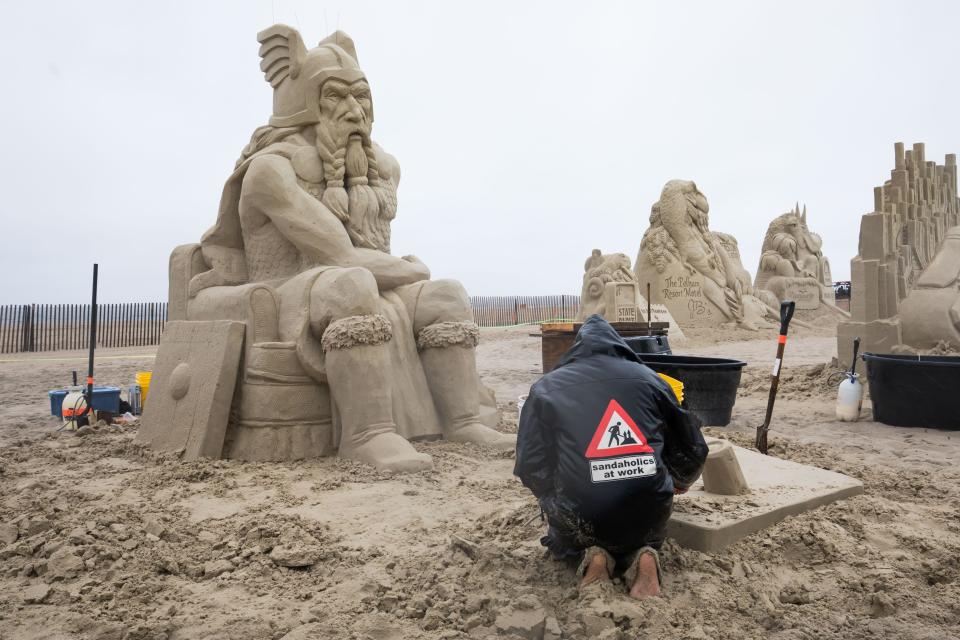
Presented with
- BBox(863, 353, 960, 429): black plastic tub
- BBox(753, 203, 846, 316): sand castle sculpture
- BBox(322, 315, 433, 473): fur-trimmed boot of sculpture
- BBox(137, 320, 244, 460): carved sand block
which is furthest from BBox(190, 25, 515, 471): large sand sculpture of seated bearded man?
BBox(753, 203, 846, 316): sand castle sculpture

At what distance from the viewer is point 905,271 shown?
692 cm

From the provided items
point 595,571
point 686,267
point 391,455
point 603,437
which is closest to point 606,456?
point 603,437

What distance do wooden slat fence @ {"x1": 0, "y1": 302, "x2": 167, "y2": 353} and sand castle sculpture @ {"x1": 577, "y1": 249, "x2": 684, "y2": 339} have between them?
10.4 metres

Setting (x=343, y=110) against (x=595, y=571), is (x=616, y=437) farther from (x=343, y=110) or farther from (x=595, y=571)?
(x=343, y=110)

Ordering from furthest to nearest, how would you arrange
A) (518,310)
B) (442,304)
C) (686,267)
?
1. (518,310)
2. (686,267)
3. (442,304)

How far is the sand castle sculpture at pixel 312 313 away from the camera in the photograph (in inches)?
145

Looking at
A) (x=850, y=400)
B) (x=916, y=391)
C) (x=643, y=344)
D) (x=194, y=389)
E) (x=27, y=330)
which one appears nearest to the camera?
(x=194, y=389)

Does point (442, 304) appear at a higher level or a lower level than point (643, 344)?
higher

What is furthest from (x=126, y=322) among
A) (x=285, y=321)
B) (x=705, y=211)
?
(x=285, y=321)

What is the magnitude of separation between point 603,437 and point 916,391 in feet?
13.4

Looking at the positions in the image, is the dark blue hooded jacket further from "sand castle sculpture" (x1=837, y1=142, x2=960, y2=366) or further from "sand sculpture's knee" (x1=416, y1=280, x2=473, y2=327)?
"sand castle sculpture" (x1=837, y1=142, x2=960, y2=366)

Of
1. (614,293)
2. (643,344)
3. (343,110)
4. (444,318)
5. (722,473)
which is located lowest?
(722,473)

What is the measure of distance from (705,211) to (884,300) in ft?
22.4

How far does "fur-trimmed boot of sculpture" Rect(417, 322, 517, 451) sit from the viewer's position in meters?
4.03
